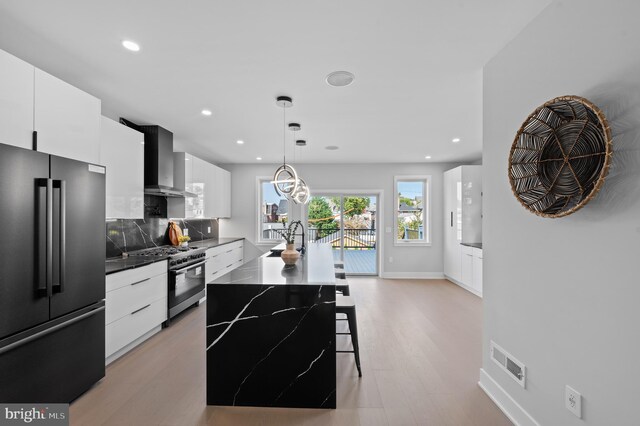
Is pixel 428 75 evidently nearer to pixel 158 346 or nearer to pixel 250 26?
pixel 250 26

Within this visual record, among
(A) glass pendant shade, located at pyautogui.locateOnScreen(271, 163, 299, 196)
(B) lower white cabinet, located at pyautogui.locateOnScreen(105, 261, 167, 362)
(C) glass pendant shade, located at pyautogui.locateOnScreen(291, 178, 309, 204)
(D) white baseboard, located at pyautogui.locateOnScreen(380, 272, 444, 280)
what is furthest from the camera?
(D) white baseboard, located at pyautogui.locateOnScreen(380, 272, 444, 280)

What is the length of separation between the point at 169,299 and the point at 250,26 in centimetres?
314

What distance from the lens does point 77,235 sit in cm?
212

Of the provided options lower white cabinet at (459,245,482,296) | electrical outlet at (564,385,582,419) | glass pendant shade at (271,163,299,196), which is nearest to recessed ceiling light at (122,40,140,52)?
glass pendant shade at (271,163,299,196)

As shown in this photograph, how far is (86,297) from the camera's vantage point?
86.9 inches

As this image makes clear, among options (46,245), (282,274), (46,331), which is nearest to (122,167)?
(46,245)

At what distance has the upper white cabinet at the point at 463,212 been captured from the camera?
5502mm

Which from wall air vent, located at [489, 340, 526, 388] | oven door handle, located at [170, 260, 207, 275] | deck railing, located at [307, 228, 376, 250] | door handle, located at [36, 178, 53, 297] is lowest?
wall air vent, located at [489, 340, 526, 388]

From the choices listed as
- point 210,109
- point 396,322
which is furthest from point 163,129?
point 396,322

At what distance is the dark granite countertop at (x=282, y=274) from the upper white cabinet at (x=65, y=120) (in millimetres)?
1522

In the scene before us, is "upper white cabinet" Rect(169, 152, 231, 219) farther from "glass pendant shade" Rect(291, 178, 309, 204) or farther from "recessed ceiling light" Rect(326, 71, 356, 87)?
"recessed ceiling light" Rect(326, 71, 356, 87)

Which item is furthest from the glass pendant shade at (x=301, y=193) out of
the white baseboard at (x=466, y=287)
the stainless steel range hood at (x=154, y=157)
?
the white baseboard at (x=466, y=287)

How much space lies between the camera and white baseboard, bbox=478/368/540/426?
1.85 meters

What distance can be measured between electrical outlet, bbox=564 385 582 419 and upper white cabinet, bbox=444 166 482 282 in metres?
4.04
